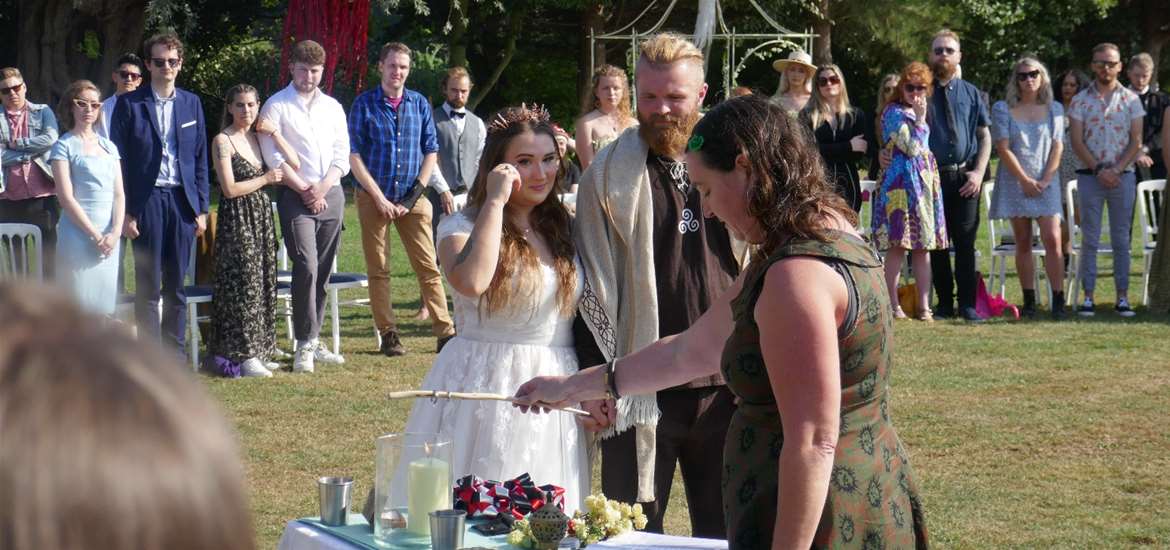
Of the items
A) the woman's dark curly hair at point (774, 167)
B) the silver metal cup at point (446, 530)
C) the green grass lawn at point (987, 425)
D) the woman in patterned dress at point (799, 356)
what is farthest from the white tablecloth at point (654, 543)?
the green grass lawn at point (987, 425)

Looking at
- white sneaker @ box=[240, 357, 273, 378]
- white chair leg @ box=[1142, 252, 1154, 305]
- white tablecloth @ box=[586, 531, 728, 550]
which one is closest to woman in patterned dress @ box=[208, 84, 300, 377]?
white sneaker @ box=[240, 357, 273, 378]

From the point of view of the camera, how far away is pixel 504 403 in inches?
154

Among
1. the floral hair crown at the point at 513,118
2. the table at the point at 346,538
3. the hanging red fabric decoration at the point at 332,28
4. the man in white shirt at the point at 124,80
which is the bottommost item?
the table at the point at 346,538

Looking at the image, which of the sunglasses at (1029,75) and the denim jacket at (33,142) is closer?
the denim jacket at (33,142)

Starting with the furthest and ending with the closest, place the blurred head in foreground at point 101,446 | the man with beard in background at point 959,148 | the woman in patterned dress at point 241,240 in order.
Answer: the man with beard in background at point 959,148
the woman in patterned dress at point 241,240
the blurred head in foreground at point 101,446

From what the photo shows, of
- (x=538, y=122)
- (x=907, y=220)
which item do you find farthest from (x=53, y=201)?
(x=538, y=122)

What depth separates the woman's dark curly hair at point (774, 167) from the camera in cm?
252

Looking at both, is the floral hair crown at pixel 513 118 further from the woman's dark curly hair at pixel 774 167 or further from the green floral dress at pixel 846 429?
the green floral dress at pixel 846 429

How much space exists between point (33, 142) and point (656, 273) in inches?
285

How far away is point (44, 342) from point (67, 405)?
0.05 m

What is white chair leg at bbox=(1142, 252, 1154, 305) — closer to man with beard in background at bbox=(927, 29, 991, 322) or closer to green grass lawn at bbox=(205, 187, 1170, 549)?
green grass lawn at bbox=(205, 187, 1170, 549)

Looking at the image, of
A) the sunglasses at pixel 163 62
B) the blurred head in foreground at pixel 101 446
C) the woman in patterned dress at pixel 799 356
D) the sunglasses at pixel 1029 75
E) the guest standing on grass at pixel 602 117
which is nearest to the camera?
the blurred head in foreground at pixel 101 446

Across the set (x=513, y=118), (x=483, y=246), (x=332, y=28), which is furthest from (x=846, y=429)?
(x=332, y=28)

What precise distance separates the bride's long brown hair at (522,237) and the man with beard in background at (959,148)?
701cm
